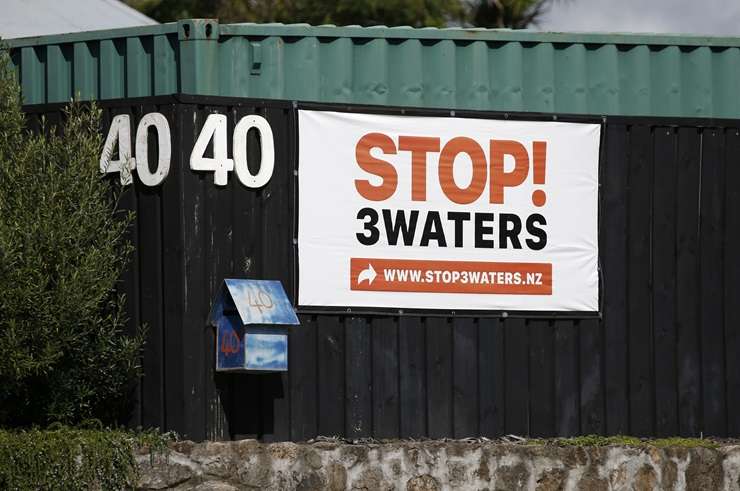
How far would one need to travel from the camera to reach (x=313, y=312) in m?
14.4

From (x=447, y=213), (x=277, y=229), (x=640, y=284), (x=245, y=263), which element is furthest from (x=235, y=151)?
(x=640, y=284)

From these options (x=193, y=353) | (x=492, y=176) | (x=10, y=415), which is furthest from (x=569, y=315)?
(x=10, y=415)

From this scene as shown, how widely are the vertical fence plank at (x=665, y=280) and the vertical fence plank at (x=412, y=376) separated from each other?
2.41 m

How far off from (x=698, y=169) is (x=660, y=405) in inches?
93.5

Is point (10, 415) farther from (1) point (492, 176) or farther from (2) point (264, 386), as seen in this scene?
(1) point (492, 176)

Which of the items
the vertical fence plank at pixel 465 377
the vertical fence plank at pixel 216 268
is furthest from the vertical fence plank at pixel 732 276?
the vertical fence plank at pixel 216 268

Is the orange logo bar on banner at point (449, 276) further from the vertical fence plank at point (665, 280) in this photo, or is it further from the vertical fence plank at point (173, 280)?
the vertical fence plank at point (173, 280)

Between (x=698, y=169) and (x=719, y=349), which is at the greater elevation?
(x=698, y=169)

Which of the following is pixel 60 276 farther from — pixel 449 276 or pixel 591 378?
pixel 591 378

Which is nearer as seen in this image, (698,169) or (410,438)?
(410,438)

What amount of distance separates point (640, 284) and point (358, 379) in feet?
9.91

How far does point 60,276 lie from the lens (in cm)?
1330

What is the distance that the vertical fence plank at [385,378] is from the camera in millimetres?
14609

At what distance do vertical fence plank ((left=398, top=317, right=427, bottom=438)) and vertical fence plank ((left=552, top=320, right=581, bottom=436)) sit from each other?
1352 millimetres
